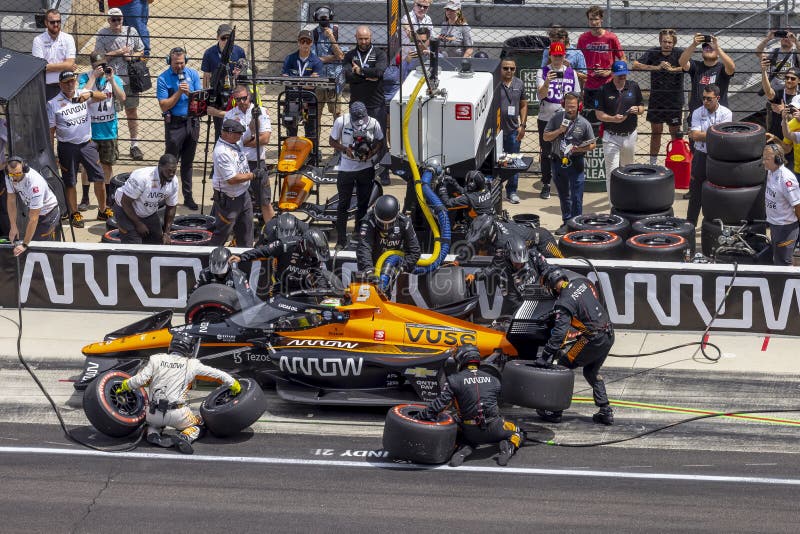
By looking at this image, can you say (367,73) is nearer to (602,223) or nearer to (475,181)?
(475,181)

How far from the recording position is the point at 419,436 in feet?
42.2

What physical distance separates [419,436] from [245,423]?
180 cm

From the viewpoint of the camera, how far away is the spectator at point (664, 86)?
68.3 feet

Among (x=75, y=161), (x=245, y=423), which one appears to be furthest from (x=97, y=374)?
(x=75, y=161)

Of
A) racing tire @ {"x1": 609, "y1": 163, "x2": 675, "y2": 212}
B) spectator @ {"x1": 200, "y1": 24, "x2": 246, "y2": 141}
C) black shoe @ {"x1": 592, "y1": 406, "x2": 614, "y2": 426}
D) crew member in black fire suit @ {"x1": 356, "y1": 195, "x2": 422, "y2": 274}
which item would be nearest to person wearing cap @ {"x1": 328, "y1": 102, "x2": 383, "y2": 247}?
crew member in black fire suit @ {"x1": 356, "y1": 195, "x2": 422, "y2": 274}

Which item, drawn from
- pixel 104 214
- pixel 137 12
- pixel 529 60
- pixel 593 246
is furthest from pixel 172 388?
pixel 137 12

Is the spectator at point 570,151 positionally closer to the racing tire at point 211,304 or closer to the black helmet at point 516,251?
the black helmet at point 516,251

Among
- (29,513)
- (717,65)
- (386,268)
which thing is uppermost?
(717,65)

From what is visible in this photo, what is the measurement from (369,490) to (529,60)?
38.4ft

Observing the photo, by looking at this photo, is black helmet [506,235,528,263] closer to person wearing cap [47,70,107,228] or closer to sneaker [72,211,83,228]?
person wearing cap [47,70,107,228]

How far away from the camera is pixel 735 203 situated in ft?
59.9

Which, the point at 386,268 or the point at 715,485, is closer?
the point at 715,485

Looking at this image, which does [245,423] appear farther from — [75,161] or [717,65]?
[717,65]

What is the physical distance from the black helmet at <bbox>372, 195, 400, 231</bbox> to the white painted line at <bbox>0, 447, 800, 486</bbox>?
3.39 metres
